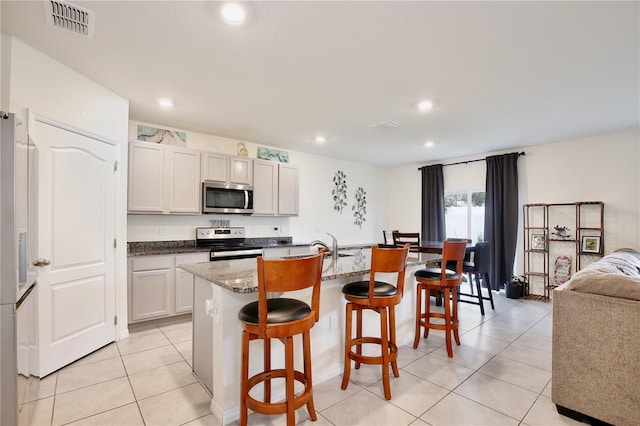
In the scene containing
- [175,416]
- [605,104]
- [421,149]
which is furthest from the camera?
[421,149]

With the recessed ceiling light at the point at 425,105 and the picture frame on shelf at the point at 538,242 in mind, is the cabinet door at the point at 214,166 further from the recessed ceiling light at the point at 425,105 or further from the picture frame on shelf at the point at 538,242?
the picture frame on shelf at the point at 538,242

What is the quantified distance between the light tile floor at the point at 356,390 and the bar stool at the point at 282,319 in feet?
1.03

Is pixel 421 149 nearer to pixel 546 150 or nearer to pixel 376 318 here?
pixel 546 150

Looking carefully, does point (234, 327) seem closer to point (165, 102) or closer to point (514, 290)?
point (165, 102)

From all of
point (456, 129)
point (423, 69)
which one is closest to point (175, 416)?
point (423, 69)

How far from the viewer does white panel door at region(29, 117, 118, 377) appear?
245 cm

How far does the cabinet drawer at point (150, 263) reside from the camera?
Answer: 3.40m

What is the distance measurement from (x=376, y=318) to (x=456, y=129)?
2900 mm

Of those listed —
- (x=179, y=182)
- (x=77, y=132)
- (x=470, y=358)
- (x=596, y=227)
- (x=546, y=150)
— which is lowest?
(x=470, y=358)

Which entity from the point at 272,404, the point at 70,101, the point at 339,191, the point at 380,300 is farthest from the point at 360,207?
the point at 272,404

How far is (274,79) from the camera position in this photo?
2.77 meters

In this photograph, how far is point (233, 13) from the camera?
1878 millimetres

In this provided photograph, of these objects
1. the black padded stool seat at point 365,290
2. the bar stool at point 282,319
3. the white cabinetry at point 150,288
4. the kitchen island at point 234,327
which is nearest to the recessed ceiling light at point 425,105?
the kitchen island at point 234,327

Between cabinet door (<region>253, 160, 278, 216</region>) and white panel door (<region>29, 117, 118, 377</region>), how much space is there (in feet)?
6.41
